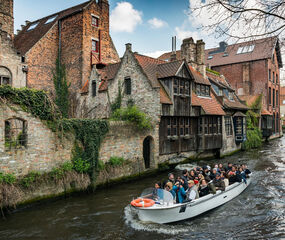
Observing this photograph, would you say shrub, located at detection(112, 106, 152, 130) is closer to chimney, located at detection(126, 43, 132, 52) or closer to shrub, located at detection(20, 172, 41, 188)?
chimney, located at detection(126, 43, 132, 52)

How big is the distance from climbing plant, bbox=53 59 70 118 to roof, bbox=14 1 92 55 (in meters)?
2.71

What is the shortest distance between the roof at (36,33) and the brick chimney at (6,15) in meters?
2.01

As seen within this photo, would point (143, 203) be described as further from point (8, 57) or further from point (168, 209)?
point (8, 57)

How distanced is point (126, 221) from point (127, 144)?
6.29 m

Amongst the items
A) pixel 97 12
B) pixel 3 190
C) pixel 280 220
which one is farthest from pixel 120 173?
pixel 97 12

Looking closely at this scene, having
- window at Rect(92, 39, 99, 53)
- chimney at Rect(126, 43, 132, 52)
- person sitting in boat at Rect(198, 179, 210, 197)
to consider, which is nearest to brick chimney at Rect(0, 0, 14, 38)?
window at Rect(92, 39, 99, 53)

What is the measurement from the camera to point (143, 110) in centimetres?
1680

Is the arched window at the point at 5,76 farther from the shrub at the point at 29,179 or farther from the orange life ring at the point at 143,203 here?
the orange life ring at the point at 143,203

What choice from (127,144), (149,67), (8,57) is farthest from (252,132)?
(8,57)

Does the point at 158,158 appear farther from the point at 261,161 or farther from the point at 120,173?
the point at 261,161

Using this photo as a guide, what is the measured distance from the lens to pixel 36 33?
981 inches

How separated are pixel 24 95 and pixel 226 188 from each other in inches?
360

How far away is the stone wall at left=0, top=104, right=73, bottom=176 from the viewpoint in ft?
33.1

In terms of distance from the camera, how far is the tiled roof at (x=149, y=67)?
16930 millimetres
